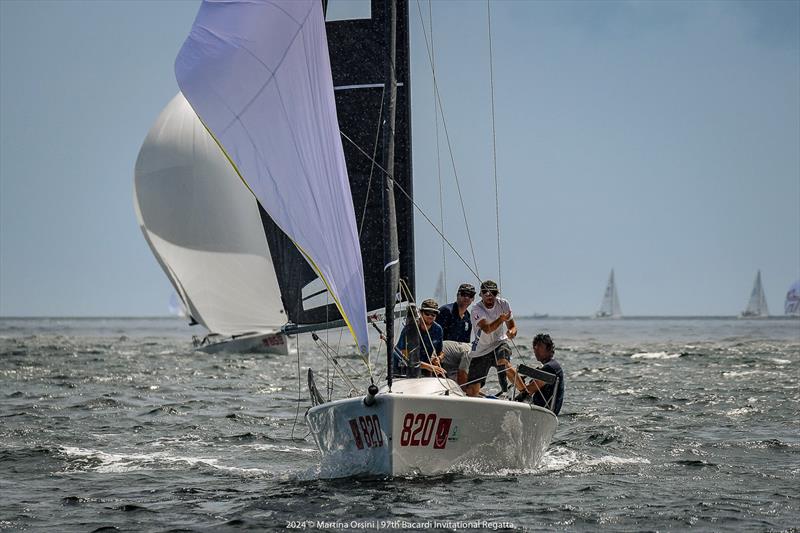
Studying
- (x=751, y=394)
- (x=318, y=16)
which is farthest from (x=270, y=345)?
(x=318, y=16)

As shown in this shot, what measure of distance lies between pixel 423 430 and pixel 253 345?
31020 mm

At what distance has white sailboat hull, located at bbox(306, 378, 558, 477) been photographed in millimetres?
11125

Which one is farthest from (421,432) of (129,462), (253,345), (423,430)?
(253,345)

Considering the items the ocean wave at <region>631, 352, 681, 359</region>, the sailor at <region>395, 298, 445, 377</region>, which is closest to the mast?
the sailor at <region>395, 298, 445, 377</region>

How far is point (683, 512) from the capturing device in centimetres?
1050

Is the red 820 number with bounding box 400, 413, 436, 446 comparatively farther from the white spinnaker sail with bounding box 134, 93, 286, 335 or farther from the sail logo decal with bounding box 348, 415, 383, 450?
the white spinnaker sail with bounding box 134, 93, 286, 335

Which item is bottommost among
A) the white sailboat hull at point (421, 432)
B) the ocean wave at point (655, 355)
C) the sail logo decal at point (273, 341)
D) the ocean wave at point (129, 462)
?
the ocean wave at point (655, 355)

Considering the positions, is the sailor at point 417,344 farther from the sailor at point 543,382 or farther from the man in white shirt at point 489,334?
the sailor at point 543,382

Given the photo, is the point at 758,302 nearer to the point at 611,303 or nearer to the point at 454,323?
the point at 611,303

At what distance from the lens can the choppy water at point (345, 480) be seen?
1032 cm

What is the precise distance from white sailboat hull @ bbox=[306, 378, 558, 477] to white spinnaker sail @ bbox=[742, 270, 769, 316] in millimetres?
159608

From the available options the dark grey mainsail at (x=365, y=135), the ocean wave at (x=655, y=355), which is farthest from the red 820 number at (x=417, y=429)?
the ocean wave at (x=655, y=355)

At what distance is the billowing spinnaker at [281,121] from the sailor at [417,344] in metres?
1.56

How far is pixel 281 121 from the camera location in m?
11.2
